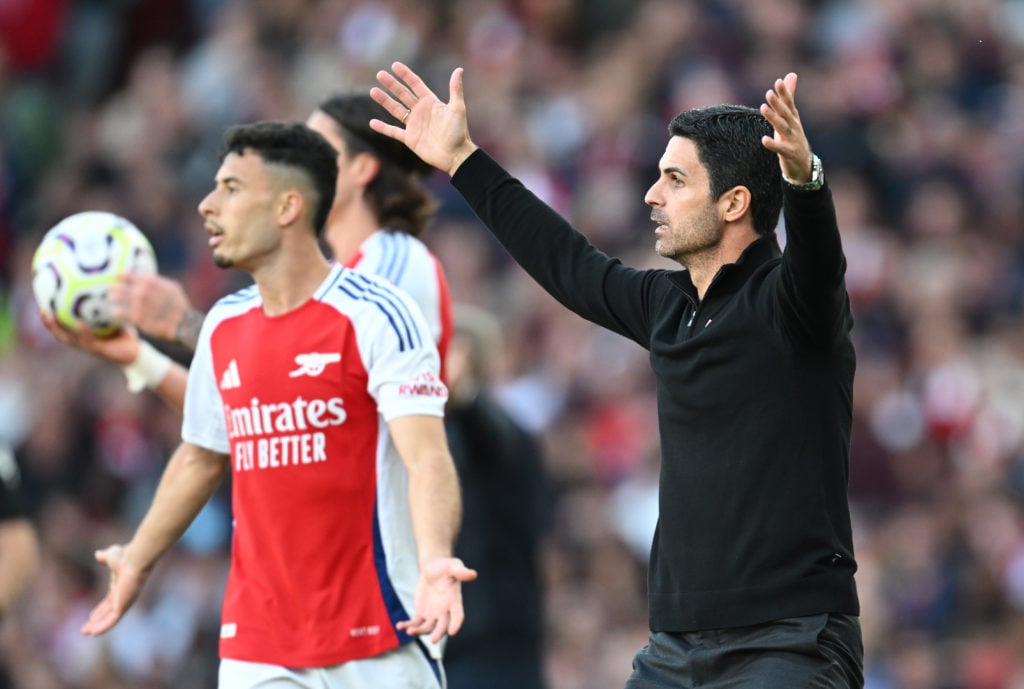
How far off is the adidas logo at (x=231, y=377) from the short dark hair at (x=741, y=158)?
1777 mm

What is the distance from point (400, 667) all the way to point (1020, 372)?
289 inches

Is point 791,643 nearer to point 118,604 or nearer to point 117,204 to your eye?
point 118,604

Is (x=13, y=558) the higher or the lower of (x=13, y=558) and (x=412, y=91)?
the lower

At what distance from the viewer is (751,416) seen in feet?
18.3

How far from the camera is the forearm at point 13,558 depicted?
8289mm

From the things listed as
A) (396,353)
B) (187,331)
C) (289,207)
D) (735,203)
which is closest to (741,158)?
(735,203)

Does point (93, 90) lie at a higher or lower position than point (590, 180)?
higher

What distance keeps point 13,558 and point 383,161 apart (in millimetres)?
2326

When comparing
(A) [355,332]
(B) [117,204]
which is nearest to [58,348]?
(B) [117,204]

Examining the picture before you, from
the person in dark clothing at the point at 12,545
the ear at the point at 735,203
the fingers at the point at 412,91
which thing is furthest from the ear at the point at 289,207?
the person in dark clothing at the point at 12,545

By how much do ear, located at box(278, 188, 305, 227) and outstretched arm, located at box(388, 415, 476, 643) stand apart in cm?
87

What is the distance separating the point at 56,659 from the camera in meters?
13.6

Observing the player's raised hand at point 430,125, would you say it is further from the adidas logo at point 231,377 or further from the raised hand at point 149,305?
the raised hand at point 149,305

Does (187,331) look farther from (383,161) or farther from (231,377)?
(383,161)
